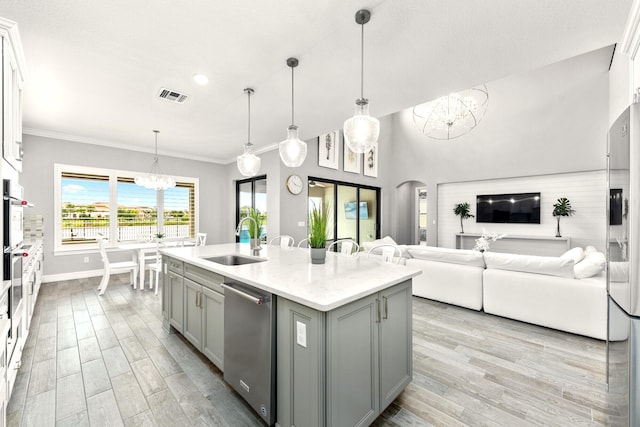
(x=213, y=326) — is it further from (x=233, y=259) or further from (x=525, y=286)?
(x=525, y=286)

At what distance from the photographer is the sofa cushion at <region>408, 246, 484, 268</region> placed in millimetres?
3440

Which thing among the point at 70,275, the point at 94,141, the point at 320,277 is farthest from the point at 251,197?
the point at 320,277

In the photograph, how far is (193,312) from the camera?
2.41 meters

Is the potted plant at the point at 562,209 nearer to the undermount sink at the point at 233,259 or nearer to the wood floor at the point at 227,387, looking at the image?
the wood floor at the point at 227,387

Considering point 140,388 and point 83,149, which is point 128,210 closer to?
point 83,149

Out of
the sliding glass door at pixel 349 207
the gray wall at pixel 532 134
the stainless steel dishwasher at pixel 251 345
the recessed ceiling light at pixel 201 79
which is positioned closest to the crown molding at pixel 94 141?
the sliding glass door at pixel 349 207

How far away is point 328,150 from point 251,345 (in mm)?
5159

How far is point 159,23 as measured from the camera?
2037 mm

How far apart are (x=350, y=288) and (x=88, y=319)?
349 centimetres

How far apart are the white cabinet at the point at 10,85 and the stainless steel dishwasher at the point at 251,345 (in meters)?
1.80

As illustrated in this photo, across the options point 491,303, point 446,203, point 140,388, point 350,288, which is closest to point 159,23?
point 350,288

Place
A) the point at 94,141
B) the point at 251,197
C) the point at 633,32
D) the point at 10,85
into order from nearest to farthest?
the point at 633,32 < the point at 10,85 < the point at 94,141 < the point at 251,197

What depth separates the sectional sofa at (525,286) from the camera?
275 centimetres

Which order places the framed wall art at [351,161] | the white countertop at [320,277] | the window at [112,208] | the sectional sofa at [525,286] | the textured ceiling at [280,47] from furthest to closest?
the framed wall art at [351,161]
the window at [112,208]
the sectional sofa at [525,286]
the textured ceiling at [280,47]
the white countertop at [320,277]
